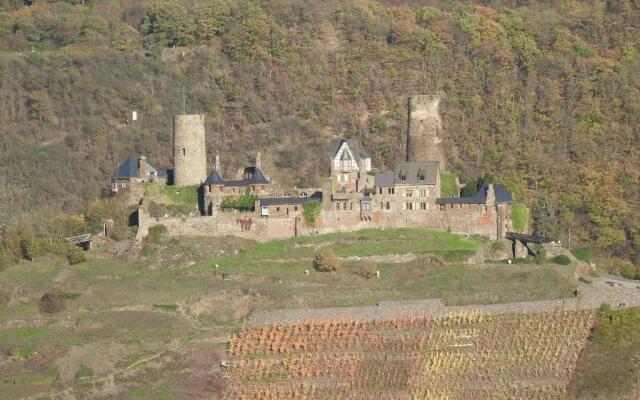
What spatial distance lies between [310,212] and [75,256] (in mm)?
11595

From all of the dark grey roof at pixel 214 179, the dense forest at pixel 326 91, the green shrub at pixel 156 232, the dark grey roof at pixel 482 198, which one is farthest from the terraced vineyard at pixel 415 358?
the dense forest at pixel 326 91

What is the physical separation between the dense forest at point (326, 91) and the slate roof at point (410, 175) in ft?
37.6

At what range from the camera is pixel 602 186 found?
10638 cm

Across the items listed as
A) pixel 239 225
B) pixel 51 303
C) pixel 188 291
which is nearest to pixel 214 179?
pixel 239 225

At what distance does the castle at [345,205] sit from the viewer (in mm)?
86500

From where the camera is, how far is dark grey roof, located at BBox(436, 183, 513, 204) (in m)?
88.1

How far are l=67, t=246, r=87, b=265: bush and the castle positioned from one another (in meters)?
3.41

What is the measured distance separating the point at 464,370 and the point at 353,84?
5050 centimetres

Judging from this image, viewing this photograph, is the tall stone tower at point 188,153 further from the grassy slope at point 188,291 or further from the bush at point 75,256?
the bush at point 75,256

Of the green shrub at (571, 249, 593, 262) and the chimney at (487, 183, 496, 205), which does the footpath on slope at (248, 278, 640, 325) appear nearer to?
the green shrub at (571, 249, 593, 262)

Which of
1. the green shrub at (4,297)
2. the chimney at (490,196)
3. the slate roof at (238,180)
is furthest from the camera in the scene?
the slate roof at (238,180)

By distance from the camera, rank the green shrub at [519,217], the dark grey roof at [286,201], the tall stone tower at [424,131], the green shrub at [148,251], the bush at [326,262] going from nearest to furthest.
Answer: the bush at [326,262] < the green shrub at [148,251] < the dark grey roof at [286,201] < the green shrub at [519,217] < the tall stone tower at [424,131]

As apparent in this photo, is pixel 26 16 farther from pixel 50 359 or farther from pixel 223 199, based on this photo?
pixel 50 359

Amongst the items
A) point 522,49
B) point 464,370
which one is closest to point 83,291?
point 464,370
